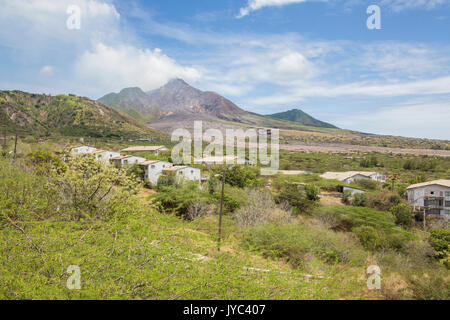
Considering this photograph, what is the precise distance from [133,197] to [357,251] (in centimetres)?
1324

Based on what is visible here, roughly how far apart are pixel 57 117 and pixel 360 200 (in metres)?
93.6

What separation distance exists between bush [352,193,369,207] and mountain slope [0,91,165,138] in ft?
203

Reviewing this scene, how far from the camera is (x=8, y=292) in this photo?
14.2 ft

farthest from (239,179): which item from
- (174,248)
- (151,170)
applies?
(174,248)

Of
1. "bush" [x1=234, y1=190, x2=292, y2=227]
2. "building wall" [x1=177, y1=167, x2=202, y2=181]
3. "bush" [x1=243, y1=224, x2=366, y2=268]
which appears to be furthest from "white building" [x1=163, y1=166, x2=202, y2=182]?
"bush" [x1=243, y1=224, x2=366, y2=268]

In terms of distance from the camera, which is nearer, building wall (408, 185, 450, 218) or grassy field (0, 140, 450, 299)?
grassy field (0, 140, 450, 299)

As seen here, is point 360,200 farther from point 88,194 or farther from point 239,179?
point 88,194

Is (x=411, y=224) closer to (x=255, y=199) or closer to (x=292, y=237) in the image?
(x=255, y=199)

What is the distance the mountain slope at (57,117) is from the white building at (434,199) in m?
68.0

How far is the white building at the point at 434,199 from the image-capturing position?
30.4 m

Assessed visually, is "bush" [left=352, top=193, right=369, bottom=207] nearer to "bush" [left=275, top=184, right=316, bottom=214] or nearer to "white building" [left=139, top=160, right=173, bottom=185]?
"bush" [left=275, top=184, right=316, bottom=214]

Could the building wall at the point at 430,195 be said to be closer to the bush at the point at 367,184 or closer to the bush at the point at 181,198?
the bush at the point at 367,184

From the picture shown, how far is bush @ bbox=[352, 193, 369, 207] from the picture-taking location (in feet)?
105

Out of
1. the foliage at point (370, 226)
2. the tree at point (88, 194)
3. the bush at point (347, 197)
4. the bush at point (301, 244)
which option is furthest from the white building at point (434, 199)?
the tree at point (88, 194)
